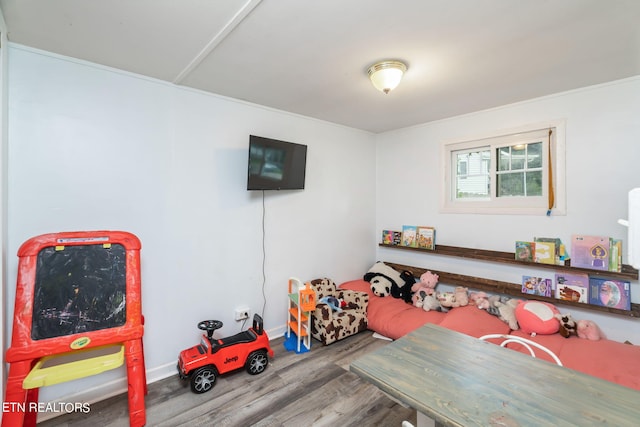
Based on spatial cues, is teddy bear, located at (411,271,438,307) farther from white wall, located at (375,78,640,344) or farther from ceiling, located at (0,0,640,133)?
ceiling, located at (0,0,640,133)

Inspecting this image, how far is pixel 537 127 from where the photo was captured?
2.77m

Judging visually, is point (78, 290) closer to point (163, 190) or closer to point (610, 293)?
point (163, 190)

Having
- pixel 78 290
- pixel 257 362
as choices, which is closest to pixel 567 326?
pixel 257 362

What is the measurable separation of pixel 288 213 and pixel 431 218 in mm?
1882

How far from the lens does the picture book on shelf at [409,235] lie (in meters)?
3.72

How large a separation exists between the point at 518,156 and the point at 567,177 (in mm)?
505

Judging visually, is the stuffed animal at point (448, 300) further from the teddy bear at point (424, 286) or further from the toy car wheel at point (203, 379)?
the toy car wheel at point (203, 379)

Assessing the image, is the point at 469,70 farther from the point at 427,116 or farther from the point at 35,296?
the point at 35,296

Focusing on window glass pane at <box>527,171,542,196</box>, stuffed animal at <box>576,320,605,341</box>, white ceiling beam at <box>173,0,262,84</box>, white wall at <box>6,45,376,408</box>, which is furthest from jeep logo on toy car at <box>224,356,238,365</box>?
window glass pane at <box>527,171,542,196</box>

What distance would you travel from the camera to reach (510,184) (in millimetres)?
3070

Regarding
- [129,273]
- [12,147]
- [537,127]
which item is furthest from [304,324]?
[537,127]

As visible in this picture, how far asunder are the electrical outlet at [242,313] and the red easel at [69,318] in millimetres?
1025

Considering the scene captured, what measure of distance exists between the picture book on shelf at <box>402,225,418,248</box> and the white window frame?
18.2 inches

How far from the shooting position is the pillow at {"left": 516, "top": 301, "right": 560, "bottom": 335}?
8.08 feet
